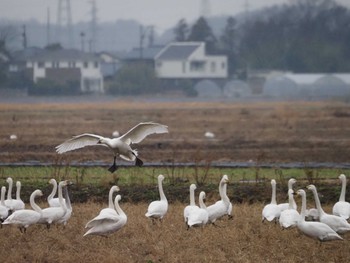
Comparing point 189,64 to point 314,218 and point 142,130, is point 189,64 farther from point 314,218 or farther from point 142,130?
point 314,218

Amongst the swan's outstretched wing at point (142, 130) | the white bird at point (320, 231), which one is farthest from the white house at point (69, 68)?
the white bird at point (320, 231)

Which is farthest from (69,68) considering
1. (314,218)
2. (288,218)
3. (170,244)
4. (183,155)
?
(170,244)

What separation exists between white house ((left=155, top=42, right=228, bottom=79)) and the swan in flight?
74942 mm

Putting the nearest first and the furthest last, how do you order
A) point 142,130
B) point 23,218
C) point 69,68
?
point 23,218 → point 142,130 → point 69,68

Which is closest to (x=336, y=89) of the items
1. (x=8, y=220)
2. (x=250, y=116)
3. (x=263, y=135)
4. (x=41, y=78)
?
(x=41, y=78)

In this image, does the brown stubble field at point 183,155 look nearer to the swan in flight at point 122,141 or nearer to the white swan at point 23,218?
the white swan at point 23,218

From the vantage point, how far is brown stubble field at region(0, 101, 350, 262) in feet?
48.5

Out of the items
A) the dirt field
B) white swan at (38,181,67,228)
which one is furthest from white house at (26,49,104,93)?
white swan at (38,181,67,228)

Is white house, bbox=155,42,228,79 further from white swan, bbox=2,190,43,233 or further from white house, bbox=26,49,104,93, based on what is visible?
white swan, bbox=2,190,43,233

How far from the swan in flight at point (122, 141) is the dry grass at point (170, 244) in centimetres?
251

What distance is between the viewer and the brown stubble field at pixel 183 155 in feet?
→ 48.5

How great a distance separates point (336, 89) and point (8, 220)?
6667 cm

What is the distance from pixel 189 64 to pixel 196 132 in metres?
57.7

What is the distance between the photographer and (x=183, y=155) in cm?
3089
